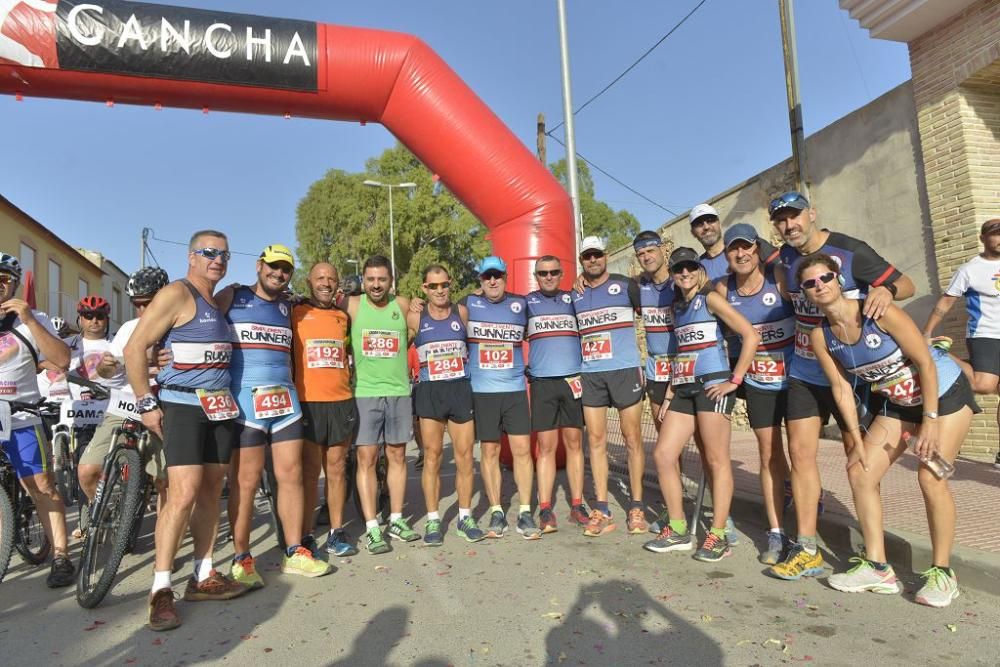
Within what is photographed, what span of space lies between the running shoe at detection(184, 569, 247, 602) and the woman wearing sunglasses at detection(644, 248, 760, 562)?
8.59ft

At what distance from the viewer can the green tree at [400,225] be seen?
31031mm

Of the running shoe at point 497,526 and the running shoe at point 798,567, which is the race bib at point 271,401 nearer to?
the running shoe at point 497,526

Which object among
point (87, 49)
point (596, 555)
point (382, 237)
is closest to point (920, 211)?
point (596, 555)

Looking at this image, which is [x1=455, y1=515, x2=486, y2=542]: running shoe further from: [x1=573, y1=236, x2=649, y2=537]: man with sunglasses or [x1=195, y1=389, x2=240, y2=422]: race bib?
[x1=195, y1=389, x2=240, y2=422]: race bib

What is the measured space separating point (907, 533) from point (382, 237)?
29.2m

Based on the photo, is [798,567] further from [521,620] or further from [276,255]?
[276,255]

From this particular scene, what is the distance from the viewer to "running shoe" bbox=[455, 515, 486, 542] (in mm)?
5012

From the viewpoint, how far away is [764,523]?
17.1 ft

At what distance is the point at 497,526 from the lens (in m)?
5.15

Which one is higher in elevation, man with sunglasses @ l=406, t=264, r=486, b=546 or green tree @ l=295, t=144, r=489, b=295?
green tree @ l=295, t=144, r=489, b=295

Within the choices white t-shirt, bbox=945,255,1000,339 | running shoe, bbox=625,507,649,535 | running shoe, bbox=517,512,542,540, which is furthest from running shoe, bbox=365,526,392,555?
white t-shirt, bbox=945,255,1000,339

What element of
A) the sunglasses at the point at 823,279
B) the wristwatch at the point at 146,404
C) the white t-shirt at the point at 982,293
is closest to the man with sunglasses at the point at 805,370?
the sunglasses at the point at 823,279

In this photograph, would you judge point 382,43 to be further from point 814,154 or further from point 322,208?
point 322,208

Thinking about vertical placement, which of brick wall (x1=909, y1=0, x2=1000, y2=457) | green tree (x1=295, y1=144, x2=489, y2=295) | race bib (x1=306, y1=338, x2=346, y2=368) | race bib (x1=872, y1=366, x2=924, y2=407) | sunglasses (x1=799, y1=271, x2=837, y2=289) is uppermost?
green tree (x1=295, y1=144, x2=489, y2=295)
